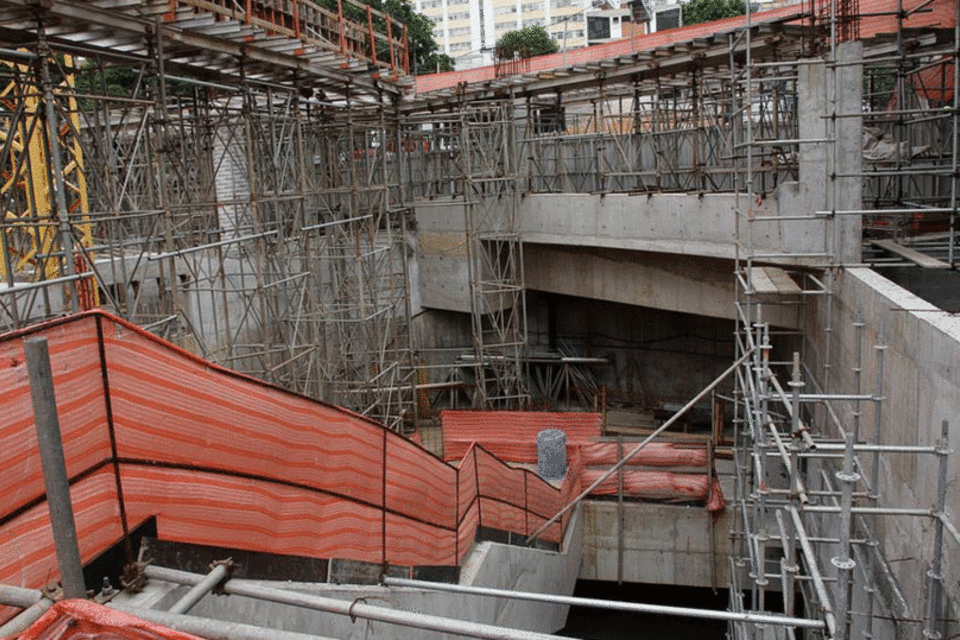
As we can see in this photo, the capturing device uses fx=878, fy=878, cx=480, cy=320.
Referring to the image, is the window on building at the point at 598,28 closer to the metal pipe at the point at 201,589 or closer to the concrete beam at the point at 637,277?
the concrete beam at the point at 637,277

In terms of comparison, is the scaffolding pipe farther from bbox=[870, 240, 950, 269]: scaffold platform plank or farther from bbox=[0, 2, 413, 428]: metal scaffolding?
bbox=[870, 240, 950, 269]: scaffold platform plank

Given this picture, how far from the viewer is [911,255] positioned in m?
11.0

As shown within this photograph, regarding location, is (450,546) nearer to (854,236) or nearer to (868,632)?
(868,632)

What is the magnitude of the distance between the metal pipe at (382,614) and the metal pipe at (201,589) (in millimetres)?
52

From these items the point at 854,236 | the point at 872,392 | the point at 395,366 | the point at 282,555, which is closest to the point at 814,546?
the point at 872,392

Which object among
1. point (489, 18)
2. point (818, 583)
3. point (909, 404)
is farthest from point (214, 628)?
point (489, 18)

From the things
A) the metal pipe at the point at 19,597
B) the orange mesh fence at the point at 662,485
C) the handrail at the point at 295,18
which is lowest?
the orange mesh fence at the point at 662,485

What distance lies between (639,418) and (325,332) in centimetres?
852

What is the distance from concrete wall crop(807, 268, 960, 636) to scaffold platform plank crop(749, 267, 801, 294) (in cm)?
113

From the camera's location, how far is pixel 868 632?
6715 mm

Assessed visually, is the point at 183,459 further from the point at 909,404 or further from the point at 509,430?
the point at 509,430

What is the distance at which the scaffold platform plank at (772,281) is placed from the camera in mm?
11211

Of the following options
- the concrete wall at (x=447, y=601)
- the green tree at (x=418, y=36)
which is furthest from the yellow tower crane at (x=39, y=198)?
the green tree at (x=418, y=36)

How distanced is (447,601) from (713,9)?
1759 inches
